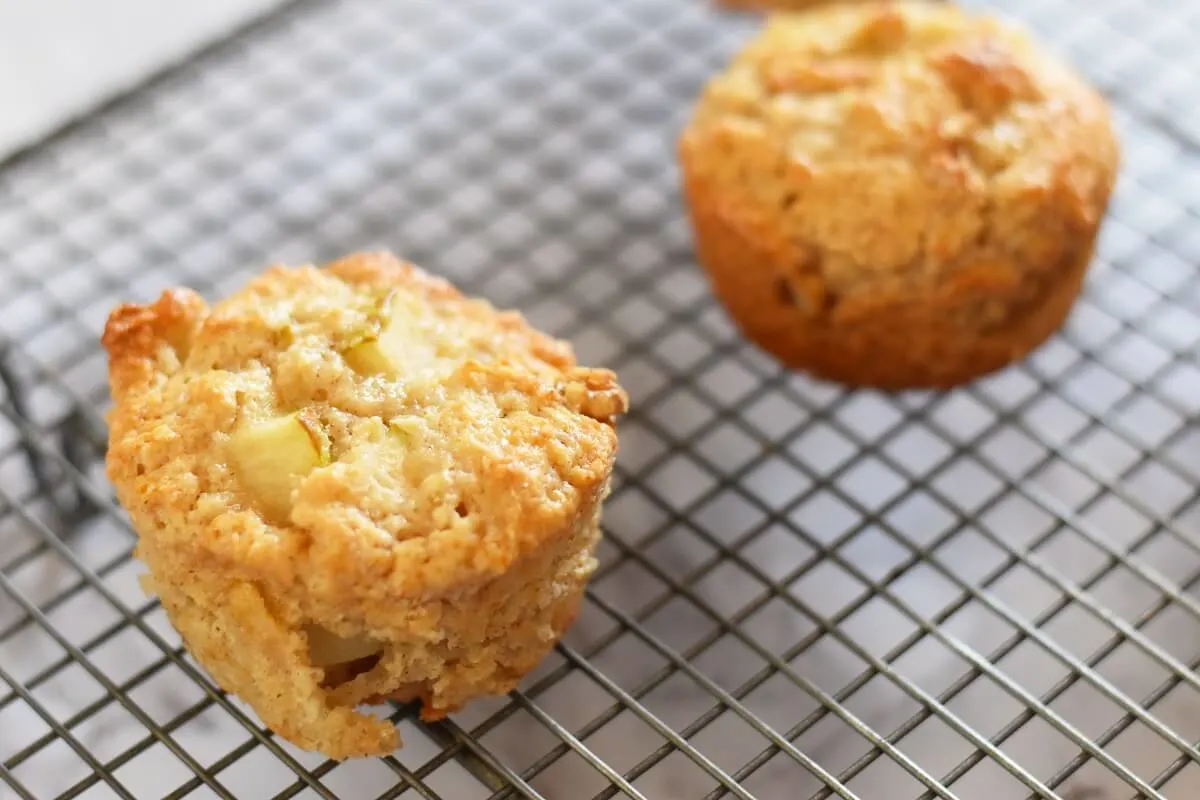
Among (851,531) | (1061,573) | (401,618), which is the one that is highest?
(401,618)

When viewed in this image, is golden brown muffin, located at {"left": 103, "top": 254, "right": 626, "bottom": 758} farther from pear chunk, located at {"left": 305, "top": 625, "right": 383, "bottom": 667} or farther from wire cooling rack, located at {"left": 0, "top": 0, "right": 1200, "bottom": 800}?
wire cooling rack, located at {"left": 0, "top": 0, "right": 1200, "bottom": 800}

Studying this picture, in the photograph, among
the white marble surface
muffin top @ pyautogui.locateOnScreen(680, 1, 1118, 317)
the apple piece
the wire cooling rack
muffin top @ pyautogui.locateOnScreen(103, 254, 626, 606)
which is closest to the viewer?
muffin top @ pyautogui.locateOnScreen(103, 254, 626, 606)

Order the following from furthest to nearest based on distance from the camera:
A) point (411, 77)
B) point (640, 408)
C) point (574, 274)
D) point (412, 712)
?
point (411, 77), point (574, 274), point (640, 408), point (412, 712)

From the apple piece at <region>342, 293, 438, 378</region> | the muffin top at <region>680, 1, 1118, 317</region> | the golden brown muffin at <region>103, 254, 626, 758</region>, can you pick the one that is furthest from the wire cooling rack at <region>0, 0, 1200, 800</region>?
the apple piece at <region>342, 293, 438, 378</region>

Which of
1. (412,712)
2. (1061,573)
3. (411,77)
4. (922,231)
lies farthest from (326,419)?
(411,77)

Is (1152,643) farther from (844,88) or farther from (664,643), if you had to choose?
(844,88)

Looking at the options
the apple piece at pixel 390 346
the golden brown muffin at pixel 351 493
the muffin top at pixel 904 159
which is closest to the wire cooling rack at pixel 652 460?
the golden brown muffin at pixel 351 493
